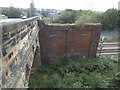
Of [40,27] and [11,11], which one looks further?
[11,11]

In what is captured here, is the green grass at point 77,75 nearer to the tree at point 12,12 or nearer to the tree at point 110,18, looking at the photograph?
the tree at point 12,12

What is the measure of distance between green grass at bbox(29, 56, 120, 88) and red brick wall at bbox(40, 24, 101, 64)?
2.56 feet

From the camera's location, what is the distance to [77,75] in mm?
6188

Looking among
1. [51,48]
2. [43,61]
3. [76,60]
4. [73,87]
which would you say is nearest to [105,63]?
[76,60]

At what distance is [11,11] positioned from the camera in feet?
38.4

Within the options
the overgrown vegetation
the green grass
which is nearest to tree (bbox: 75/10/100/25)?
the green grass

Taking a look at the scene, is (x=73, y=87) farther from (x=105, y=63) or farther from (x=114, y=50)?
(x=114, y=50)

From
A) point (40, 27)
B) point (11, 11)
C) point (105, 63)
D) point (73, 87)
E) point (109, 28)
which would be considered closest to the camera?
point (73, 87)

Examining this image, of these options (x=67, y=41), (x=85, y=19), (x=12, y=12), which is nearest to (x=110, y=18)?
(x=85, y=19)

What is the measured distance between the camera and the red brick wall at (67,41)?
7.08 m

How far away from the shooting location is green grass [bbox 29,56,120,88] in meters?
5.07

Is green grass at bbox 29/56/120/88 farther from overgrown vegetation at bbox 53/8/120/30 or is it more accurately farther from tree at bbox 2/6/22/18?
overgrown vegetation at bbox 53/8/120/30

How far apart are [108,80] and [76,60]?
3116 millimetres

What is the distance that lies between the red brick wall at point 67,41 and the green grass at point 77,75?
78cm
